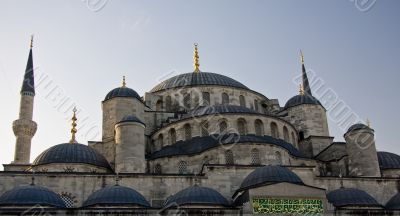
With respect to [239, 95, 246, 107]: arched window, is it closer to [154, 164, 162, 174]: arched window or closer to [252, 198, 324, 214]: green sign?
[154, 164, 162, 174]: arched window

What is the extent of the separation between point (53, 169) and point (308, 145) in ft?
39.9

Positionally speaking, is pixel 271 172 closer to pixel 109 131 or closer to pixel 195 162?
pixel 195 162

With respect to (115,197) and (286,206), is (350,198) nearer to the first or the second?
(286,206)

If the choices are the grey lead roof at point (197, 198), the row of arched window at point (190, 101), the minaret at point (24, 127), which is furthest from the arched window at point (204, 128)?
the minaret at point (24, 127)

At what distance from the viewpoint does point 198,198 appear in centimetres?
1761

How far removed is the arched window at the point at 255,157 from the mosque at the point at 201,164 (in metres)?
0.04

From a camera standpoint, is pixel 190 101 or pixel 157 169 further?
pixel 190 101

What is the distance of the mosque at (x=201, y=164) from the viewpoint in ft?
57.9

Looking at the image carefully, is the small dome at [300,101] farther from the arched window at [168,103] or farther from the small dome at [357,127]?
the arched window at [168,103]

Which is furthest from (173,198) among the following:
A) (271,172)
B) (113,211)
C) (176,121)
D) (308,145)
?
(308,145)

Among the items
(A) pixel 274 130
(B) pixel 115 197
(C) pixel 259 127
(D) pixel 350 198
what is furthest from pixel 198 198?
(A) pixel 274 130

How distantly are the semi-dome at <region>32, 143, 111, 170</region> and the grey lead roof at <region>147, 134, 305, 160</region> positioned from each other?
7.51ft

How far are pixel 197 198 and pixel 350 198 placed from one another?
5.49 m

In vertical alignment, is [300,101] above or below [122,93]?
above
